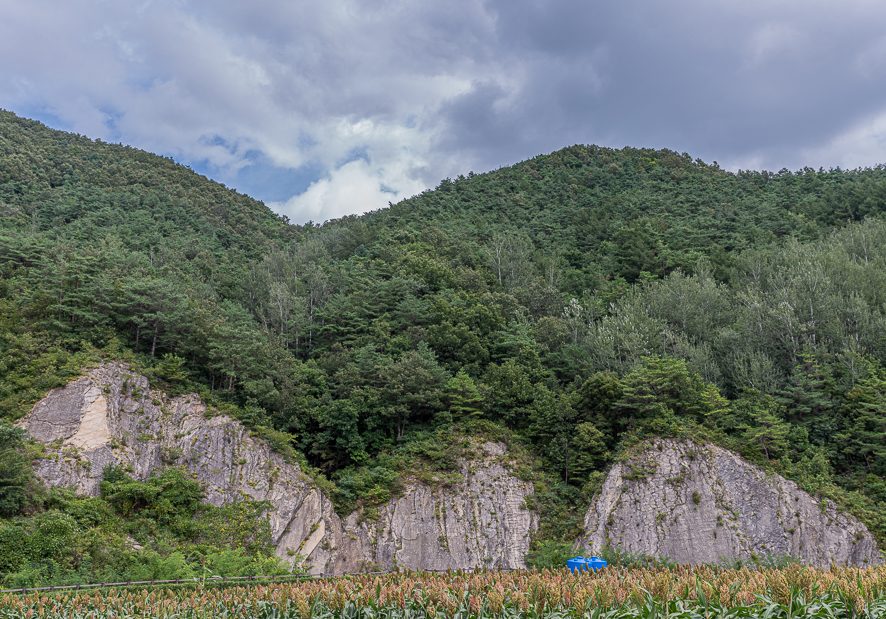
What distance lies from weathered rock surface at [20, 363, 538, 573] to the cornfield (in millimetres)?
14163

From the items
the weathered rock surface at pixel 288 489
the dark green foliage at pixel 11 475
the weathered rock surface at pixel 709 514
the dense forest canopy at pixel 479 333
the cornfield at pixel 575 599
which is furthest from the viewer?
the dense forest canopy at pixel 479 333

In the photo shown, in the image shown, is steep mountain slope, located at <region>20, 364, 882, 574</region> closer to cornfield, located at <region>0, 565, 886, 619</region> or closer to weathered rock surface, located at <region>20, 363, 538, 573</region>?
weathered rock surface, located at <region>20, 363, 538, 573</region>

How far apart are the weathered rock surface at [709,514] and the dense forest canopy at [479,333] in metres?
0.78

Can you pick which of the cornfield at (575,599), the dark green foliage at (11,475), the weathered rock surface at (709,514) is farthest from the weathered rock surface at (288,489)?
the cornfield at (575,599)

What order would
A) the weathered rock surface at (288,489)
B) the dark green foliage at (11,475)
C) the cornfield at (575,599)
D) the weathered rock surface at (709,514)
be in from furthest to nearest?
the weathered rock surface at (288,489) → the weathered rock surface at (709,514) → the dark green foliage at (11,475) → the cornfield at (575,599)

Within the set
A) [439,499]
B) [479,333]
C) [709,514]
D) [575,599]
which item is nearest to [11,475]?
[439,499]

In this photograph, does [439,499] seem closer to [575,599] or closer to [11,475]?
[11,475]

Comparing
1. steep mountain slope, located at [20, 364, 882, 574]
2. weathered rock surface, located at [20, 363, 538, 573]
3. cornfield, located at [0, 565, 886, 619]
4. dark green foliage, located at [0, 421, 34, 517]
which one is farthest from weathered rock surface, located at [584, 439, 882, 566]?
dark green foliage, located at [0, 421, 34, 517]

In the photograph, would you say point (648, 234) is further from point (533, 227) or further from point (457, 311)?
point (457, 311)

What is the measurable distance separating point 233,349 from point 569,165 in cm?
6306

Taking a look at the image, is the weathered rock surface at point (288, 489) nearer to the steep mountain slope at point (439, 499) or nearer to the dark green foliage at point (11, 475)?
the steep mountain slope at point (439, 499)

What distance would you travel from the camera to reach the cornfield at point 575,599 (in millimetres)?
4336

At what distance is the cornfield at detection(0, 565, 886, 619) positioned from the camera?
434 cm

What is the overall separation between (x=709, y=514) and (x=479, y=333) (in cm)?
1522
